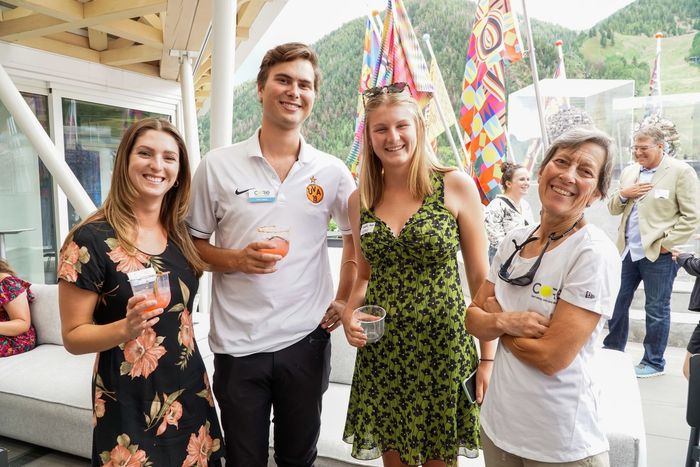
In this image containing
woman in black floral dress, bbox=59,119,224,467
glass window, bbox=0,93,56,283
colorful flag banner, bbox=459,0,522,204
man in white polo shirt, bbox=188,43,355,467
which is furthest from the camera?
colorful flag banner, bbox=459,0,522,204

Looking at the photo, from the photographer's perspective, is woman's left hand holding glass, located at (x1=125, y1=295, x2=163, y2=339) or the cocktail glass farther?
the cocktail glass

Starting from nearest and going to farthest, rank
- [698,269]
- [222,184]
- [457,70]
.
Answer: [222,184], [698,269], [457,70]

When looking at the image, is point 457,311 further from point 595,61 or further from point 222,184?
point 595,61

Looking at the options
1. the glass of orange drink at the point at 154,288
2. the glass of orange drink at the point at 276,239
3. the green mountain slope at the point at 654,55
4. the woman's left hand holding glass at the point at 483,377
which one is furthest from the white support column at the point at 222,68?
the green mountain slope at the point at 654,55

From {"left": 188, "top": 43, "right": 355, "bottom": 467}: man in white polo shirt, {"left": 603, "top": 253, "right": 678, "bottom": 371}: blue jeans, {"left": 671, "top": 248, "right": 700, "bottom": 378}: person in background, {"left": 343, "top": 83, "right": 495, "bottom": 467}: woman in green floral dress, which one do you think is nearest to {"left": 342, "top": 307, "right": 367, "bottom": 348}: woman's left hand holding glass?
{"left": 343, "top": 83, "right": 495, "bottom": 467}: woman in green floral dress

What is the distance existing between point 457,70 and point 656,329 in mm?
29124

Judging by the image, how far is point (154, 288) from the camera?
1.35 meters

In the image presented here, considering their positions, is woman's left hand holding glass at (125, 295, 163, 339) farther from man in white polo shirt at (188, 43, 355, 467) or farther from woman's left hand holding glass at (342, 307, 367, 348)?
woman's left hand holding glass at (342, 307, 367, 348)

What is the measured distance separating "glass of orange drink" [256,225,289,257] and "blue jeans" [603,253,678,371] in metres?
3.59

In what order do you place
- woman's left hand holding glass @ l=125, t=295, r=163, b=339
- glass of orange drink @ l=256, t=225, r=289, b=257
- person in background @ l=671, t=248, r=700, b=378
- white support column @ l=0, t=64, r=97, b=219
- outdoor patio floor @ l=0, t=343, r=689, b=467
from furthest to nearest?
white support column @ l=0, t=64, r=97, b=219 < outdoor patio floor @ l=0, t=343, r=689, b=467 < person in background @ l=671, t=248, r=700, b=378 < glass of orange drink @ l=256, t=225, r=289, b=257 < woman's left hand holding glass @ l=125, t=295, r=163, b=339

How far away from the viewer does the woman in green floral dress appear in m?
1.57

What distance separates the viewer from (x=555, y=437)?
118cm

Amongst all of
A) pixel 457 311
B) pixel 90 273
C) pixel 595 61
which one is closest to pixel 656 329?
pixel 457 311

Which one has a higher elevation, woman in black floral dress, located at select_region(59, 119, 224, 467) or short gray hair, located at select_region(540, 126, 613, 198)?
short gray hair, located at select_region(540, 126, 613, 198)
